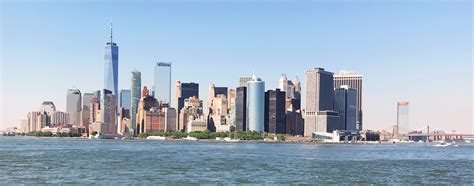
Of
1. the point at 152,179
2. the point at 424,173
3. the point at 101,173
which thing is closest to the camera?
the point at 152,179

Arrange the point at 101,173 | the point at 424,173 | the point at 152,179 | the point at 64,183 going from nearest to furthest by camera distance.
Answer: the point at 64,183 → the point at 152,179 → the point at 101,173 → the point at 424,173

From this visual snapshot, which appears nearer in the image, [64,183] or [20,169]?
[64,183]

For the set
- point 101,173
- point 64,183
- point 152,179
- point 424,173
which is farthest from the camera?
point 424,173

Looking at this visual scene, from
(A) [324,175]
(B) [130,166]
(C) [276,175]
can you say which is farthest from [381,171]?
(B) [130,166]

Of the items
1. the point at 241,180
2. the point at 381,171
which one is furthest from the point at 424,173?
the point at 241,180

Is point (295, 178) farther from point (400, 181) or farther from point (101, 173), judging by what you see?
point (101, 173)

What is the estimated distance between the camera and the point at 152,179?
5247 centimetres

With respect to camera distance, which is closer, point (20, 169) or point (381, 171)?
point (20, 169)

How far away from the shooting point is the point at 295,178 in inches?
2184

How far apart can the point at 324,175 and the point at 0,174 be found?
2583 centimetres

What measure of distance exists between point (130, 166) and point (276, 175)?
1587 cm

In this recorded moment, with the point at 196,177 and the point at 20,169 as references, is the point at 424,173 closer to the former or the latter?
the point at 196,177

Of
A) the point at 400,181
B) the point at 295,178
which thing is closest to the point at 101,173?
the point at 295,178

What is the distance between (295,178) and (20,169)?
2308 centimetres
